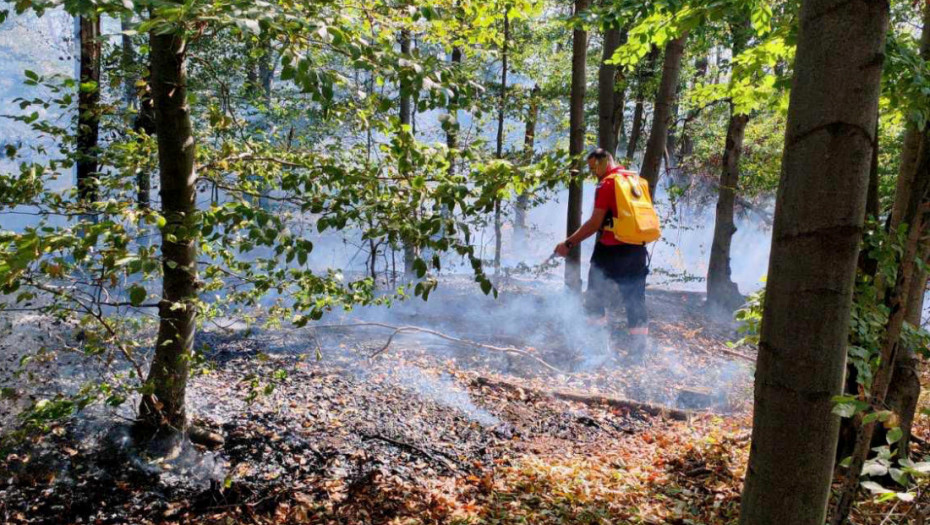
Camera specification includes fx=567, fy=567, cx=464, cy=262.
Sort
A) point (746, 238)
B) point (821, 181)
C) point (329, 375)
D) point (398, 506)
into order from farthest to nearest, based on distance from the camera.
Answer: point (746, 238) < point (329, 375) < point (398, 506) < point (821, 181)

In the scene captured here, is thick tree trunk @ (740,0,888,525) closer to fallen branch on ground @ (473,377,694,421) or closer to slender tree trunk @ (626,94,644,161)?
fallen branch on ground @ (473,377,694,421)

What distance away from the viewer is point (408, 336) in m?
8.35

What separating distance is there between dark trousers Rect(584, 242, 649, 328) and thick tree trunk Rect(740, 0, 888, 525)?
5.96 m

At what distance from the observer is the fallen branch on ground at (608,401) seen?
6.03m

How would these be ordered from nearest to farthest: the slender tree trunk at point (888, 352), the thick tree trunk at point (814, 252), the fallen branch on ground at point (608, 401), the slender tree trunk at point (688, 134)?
1. the thick tree trunk at point (814, 252)
2. the slender tree trunk at point (888, 352)
3. the fallen branch on ground at point (608, 401)
4. the slender tree trunk at point (688, 134)

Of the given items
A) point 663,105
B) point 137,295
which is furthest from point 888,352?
point 663,105

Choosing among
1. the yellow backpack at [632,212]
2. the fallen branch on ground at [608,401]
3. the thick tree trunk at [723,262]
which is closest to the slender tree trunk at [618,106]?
the thick tree trunk at [723,262]

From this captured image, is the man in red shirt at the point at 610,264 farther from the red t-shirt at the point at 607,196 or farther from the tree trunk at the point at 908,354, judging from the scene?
the tree trunk at the point at 908,354

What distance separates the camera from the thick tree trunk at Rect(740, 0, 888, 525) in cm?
119

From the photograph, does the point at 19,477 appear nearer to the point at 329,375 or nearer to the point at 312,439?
the point at 312,439

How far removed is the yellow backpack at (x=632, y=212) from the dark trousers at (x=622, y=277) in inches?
13.6

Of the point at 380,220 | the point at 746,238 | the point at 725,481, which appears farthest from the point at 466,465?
the point at 746,238

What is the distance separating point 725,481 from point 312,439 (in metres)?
3.22

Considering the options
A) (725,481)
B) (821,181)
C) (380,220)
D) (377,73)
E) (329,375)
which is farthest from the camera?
(329,375)
